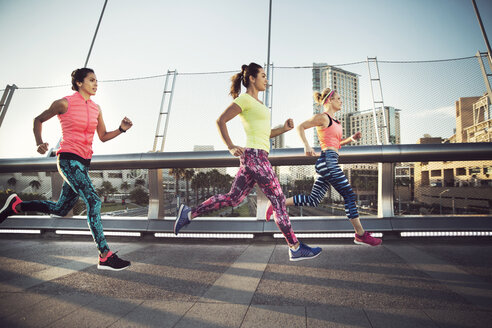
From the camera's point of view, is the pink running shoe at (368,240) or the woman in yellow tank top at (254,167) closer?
the woman in yellow tank top at (254,167)

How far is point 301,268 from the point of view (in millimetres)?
3676

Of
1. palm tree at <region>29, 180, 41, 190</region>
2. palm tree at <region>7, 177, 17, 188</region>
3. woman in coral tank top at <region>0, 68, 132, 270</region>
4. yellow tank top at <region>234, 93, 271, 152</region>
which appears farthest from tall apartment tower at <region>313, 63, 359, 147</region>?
palm tree at <region>7, 177, 17, 188</region>

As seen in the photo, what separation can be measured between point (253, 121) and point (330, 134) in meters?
0.74

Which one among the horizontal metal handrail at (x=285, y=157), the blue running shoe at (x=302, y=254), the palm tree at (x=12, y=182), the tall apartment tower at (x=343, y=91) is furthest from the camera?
the palm tree at (x=12, y=182)

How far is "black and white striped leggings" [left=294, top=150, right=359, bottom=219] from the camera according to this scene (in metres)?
2.33

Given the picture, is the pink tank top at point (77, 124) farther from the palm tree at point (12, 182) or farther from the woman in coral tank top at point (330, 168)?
the palm tree at point (12, 182)

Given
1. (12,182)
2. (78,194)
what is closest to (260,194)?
(78,194)

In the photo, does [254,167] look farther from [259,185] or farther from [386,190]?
[386,190]

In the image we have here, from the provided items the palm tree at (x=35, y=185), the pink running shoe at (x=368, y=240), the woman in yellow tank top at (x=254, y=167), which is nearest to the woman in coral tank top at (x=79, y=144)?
the woman in yellow tank top at (x=254, y=167)

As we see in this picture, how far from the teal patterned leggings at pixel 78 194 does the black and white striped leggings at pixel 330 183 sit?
1.82 metres

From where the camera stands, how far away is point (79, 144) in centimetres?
236

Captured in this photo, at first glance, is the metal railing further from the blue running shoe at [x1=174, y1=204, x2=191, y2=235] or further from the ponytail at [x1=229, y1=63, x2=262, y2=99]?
the blue running shoe at [x1=174, y1=204, x2=191, y2=235]

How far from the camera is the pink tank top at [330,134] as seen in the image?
237 cm

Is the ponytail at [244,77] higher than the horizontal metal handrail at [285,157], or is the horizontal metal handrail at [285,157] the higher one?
the ponytail at [244,77]
